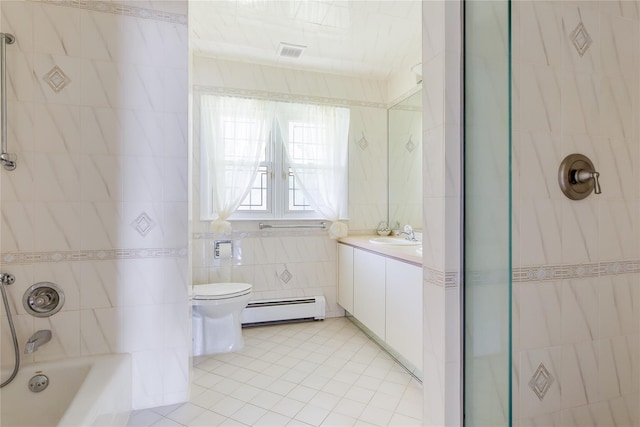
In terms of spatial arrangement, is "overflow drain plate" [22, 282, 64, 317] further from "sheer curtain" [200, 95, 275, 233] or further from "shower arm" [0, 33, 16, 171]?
"sheer curtain" [200, 95, 275, 233]

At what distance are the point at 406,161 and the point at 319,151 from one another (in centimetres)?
84

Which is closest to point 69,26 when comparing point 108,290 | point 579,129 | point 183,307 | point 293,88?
point 108,290

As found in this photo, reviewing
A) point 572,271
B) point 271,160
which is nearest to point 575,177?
point 572,271

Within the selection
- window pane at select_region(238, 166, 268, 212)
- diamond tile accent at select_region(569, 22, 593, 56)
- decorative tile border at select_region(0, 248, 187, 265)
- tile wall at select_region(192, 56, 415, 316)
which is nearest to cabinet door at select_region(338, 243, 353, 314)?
tile wall at select_region(192, 56, 415, 316)

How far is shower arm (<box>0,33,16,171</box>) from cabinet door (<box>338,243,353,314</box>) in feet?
7.58

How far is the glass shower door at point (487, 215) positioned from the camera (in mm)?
927

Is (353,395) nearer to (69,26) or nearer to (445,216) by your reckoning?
(445,216)

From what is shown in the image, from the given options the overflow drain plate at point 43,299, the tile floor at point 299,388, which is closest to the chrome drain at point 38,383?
the overflow drain plate at point 43,299

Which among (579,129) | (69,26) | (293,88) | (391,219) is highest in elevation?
(293,88)

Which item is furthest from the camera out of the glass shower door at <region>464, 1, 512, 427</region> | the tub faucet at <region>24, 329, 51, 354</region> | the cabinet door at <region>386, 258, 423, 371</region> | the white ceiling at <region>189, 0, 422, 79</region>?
the white ceiling at <region>189, 0, 422, 79</region>

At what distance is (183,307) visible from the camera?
1.76 m

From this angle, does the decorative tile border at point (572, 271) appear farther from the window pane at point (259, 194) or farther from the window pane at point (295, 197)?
the window pane at point (259, 194)

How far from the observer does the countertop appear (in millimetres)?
1881

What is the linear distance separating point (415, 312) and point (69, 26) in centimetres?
235
